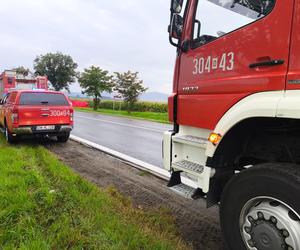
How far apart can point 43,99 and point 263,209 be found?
852 centimetres

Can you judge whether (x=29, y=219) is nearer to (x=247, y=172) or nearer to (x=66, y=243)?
(x=66, y=243)

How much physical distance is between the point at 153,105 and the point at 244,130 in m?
34.7

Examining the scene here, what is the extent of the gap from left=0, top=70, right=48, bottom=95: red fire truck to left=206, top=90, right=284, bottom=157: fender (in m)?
21.4

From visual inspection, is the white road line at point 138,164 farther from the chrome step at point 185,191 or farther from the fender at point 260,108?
the fender at point 260,108

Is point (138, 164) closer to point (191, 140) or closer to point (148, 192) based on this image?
point (148, 192)

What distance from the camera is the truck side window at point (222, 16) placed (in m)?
2.85

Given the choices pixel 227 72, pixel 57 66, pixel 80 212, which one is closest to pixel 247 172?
pixel 227 72

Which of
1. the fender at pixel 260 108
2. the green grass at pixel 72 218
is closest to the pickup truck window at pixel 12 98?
the green grass at pixel 72 218

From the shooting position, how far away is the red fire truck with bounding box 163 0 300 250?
2.40 m

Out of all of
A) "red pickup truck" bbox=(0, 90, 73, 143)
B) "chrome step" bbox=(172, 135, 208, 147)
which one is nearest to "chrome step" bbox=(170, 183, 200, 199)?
"chrome step" bbox=(172, 135, 208, 147)

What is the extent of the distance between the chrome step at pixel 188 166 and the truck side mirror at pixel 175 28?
133cm

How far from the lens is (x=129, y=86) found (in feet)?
100

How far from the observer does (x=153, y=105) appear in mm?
37531

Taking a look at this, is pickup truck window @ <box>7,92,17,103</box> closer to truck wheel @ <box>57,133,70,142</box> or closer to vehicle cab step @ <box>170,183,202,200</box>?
truck wheel @ <box>57,133,70,142</box>
